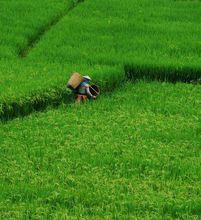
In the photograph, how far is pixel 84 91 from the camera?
8289 millimetres

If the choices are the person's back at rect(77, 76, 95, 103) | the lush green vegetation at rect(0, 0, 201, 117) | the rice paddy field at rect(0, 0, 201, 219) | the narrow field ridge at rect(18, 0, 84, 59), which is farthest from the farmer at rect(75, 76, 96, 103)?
the narrow field ridge at rect(18, 0, 84, 59)

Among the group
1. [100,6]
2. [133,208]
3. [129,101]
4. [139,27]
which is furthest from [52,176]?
[100,6]

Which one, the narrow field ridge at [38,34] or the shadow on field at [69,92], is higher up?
the narrow field ridge at [38,34]

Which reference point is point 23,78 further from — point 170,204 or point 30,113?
point 170,204

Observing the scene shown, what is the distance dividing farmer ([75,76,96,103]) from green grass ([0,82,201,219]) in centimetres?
21

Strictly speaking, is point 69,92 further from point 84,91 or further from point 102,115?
point 102,115

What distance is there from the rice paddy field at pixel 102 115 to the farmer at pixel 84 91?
142mm

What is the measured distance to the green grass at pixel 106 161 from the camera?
5266mm

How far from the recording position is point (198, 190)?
18.3 feet

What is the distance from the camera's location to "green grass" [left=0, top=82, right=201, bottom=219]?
527cm

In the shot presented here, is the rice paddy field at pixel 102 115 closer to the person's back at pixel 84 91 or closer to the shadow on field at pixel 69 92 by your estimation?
the shadow on field at pixel 69 92

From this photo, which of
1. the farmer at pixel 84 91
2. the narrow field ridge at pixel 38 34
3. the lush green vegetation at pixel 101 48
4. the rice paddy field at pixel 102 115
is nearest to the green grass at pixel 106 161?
the rice paddy field at pixel 102 115

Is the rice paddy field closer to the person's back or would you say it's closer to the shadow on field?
the shadow on field

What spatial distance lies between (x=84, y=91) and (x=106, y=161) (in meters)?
2.25
